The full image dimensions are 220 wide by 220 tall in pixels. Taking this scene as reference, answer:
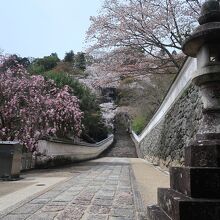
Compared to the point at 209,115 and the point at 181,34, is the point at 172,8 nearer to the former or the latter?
the point at 181,34

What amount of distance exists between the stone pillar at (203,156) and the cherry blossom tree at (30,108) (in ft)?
36.2

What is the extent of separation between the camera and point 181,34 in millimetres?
16109

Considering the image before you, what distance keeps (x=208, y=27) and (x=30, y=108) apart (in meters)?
12.5

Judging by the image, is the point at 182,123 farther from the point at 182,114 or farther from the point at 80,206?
the point at 80,206

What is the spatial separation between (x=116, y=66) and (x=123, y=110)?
17.0 metres

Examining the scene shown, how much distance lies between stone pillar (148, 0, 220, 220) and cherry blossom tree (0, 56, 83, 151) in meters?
11.0

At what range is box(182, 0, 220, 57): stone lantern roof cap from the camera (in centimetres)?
419

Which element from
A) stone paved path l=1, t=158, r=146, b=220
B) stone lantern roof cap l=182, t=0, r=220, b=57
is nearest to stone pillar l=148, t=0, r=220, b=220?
stone lantern roof cap l=182, t=0, r=220, b=57

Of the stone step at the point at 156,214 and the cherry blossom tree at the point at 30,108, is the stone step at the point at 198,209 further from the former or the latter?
the cherry blossom tree at the point at 30,108

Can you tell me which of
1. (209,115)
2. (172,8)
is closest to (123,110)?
(172,8)

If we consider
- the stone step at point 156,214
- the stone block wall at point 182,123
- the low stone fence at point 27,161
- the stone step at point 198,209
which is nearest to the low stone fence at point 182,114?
the stone block wall at point 182,123

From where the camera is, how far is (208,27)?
4.20 m

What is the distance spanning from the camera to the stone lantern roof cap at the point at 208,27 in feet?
13.7

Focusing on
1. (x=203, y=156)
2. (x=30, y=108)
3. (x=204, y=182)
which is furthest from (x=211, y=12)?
(x=30, y=108)
